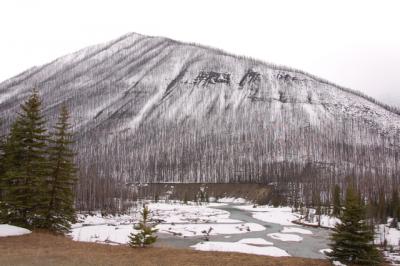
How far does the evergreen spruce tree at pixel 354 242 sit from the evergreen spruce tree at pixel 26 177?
80.2 feet

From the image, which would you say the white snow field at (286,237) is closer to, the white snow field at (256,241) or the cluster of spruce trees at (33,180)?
the white snow field at (256,241)

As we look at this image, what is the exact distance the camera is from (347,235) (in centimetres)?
2814

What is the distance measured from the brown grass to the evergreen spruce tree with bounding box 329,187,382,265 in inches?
106

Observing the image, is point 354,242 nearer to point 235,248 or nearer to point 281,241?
point 235,248

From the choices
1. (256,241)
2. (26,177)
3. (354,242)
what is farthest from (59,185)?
(256,241)

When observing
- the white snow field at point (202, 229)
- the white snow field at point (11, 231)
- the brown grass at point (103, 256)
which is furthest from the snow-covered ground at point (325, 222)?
the white snow field at point (11, 231)

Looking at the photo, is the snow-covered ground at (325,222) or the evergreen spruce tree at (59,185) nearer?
the evergreen spruce tree at (59,185)

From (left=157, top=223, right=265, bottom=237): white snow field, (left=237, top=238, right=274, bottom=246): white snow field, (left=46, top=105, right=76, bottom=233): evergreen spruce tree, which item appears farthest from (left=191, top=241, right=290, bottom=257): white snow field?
(left=46, top=105, right=76, bottom=233): evergreen spruce tree

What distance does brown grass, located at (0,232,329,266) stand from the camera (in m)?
22.5

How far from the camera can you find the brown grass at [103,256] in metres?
22.5

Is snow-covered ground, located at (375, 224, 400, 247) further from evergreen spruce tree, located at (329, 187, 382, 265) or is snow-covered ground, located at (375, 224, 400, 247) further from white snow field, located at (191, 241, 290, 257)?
evergreen spruce tree, located at (329, 187, 382, 265)

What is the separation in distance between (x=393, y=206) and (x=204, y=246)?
5807 centimetres

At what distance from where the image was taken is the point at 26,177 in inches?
1339

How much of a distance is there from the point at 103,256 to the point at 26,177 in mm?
13744
